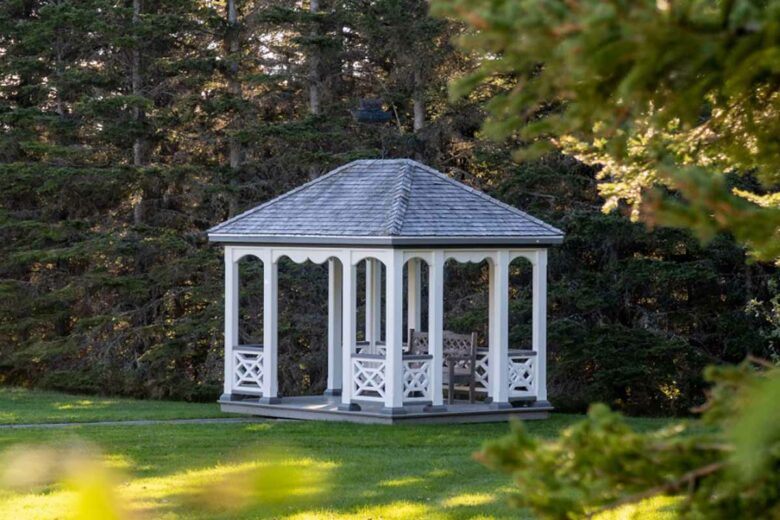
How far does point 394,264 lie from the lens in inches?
612

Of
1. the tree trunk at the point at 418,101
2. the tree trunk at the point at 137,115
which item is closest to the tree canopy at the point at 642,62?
the tree trunk at the point at 418,101

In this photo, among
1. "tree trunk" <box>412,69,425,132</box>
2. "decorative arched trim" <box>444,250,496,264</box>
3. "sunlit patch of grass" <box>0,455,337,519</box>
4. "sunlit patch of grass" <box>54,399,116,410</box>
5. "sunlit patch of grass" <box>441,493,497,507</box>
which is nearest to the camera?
"sunlit patch of grass" <box>0,455,337,519</box>

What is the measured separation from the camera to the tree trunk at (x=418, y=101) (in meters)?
26.2

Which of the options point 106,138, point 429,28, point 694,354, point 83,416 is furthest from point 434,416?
point 106,138

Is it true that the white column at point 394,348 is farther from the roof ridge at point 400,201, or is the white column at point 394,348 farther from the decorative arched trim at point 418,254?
the roof ridge at point 400,201

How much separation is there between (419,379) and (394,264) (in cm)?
161

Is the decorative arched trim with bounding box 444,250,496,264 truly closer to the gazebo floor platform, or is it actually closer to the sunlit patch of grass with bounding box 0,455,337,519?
the gazebo floor platform

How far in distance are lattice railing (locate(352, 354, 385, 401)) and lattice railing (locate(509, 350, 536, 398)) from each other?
181 cm

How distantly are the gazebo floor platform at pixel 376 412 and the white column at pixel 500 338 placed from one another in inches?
9.3

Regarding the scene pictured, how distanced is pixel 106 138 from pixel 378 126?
19.6 feet

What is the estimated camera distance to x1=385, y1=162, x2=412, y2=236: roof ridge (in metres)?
15.5

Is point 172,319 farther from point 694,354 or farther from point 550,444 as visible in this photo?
point 550,444

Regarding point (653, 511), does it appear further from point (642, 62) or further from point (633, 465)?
point (642, 62)

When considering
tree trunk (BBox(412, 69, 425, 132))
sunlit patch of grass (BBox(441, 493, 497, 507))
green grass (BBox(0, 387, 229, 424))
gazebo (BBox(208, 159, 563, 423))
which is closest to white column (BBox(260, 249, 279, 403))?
gazebo (BBox(208, 159, 563, 423))
